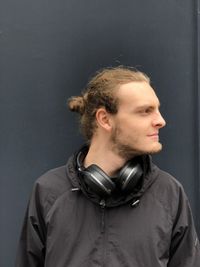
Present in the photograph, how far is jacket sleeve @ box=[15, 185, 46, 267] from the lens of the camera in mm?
2096

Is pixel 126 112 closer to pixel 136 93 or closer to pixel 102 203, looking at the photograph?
pixel 136 93

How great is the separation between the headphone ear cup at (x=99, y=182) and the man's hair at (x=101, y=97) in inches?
11.1

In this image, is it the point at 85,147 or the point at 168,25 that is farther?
the point at 168,25

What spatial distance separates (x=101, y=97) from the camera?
6.84ft

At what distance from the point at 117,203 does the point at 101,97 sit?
489mm

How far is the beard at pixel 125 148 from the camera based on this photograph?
1980 millimetres

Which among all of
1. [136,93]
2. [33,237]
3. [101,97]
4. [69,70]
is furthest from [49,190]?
[69,70]

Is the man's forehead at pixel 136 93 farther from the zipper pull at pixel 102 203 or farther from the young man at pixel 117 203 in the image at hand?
the zipper pull at pixel 102 203

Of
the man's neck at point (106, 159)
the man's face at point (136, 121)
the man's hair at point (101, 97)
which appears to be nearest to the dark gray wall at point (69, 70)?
the man's hair at point (101, 97)

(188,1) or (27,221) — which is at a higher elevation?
(188,1)

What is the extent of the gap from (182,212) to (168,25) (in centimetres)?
116

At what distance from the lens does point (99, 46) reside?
263cm

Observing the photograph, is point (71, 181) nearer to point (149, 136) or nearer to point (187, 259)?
point (149, 136)

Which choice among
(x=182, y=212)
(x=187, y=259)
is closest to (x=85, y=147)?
(x=182, y=212)
